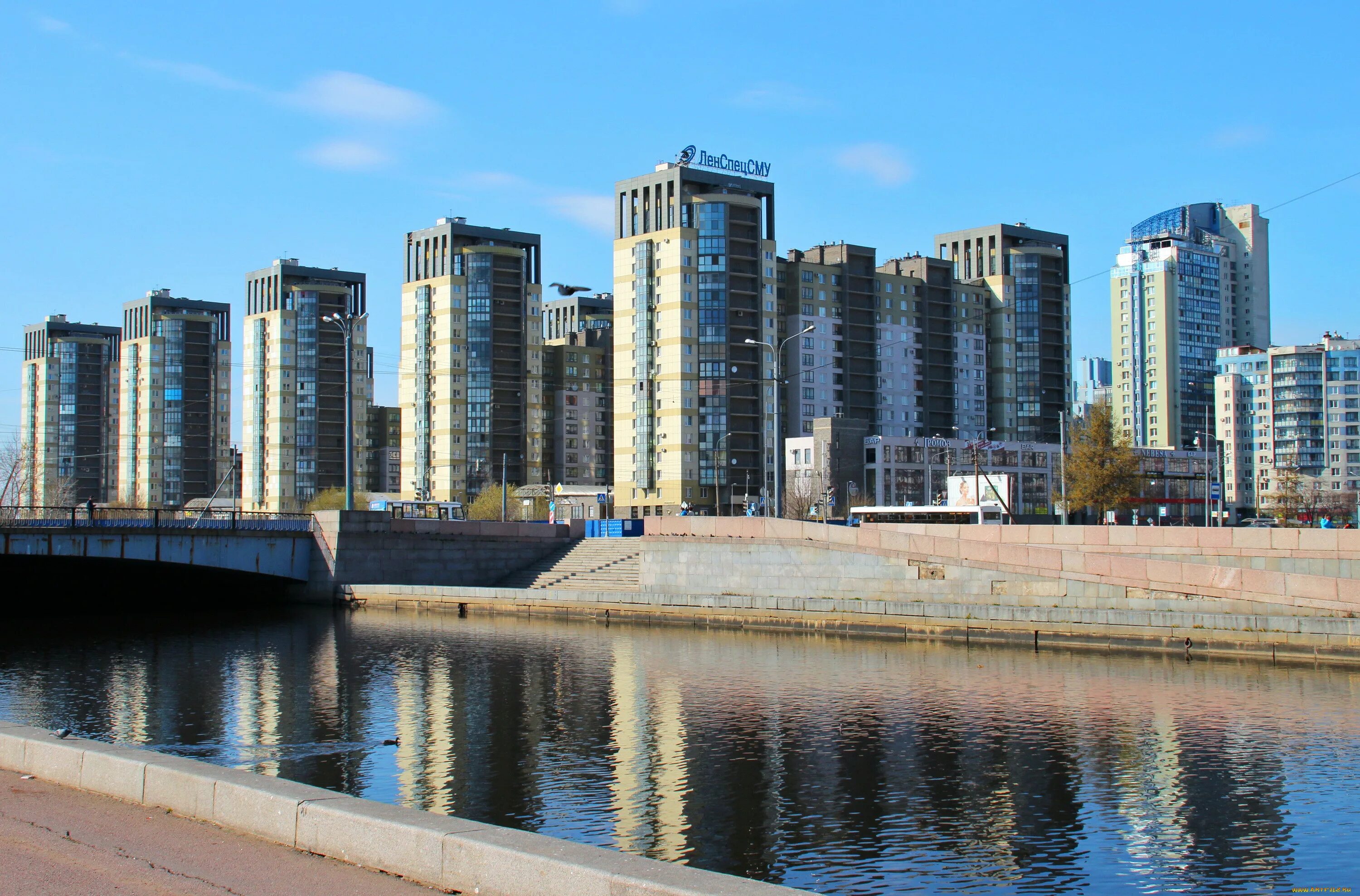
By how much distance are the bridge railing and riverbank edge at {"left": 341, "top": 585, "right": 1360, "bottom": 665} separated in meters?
10.1

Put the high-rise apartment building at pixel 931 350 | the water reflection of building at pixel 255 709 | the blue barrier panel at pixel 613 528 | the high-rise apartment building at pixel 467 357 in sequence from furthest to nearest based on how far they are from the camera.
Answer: the high-rise apartment building at pixel 467 357 → the high-rise apartment building at pixel 931 350 → the blue barrier panel at pixel 613 528 → the water reflection of building at pixel 255 709

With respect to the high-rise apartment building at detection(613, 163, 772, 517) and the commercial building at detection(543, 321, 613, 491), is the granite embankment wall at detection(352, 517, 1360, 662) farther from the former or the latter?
the commercial building at detection(543, 321, 613, 491)

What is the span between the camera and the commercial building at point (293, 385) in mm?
176625

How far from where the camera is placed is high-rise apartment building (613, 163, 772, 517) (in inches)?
A: 5261

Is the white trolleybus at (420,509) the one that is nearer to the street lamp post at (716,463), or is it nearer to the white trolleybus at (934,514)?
the white trolleybus at (934,514)

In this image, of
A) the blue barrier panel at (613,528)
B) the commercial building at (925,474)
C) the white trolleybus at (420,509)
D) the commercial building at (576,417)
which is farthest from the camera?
the commercial building at (576,417)

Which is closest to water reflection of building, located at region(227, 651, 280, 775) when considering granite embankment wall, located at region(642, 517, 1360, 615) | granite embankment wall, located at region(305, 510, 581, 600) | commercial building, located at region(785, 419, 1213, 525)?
granite embankment wall, located at region(642, 517, 1360, 615)

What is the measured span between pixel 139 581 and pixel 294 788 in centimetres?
5931

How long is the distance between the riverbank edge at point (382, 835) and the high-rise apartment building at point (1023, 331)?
515 feet

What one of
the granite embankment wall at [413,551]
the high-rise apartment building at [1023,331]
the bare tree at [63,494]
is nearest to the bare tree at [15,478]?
the bare tree at [63,494]

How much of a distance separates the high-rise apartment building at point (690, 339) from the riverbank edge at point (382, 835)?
11984 centimetres

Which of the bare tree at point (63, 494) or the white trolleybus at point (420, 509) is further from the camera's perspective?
the bare tree at point (63, 494)

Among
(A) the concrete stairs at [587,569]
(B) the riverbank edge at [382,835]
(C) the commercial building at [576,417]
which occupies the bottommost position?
(A) the concrete stairs at [587,569]

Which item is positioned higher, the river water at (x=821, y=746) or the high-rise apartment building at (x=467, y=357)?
the high-rise apartment building at (x=467, y=357)
